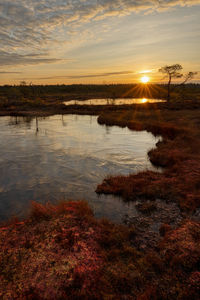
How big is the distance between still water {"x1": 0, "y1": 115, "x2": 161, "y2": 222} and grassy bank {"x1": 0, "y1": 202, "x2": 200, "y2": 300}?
7.41ft

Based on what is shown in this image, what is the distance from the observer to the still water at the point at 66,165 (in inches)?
444

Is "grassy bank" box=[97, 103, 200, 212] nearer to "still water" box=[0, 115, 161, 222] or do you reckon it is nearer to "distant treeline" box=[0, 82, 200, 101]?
"still water" box=[0, 115, 161, 222]

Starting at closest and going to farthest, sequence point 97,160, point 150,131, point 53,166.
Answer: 1. point 53,166
2. point 97,160
3. point 150,131

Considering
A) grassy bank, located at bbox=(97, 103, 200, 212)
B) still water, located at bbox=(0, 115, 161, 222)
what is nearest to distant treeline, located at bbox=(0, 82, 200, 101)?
still water, located at bbox=(0, 115, 161, 222)

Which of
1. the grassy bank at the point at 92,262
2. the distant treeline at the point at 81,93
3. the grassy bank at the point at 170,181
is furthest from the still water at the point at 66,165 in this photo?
the distant treeline at the point at 81,93

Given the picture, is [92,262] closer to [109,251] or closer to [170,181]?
[109,251]

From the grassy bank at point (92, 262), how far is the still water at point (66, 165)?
2.26 metres

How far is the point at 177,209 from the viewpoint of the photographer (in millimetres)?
9781

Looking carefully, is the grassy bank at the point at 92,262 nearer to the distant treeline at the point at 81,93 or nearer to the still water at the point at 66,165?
the still water at the point at 66,165

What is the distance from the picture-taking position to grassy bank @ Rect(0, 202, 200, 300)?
17.1 feet

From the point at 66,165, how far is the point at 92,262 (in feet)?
36.9

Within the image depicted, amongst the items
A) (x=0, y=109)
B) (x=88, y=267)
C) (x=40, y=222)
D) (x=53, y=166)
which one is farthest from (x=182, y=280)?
(x=0, y=109)

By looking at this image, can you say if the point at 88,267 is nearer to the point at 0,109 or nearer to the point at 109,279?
the point at 109,279

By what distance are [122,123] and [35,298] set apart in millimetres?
Result: 31585
